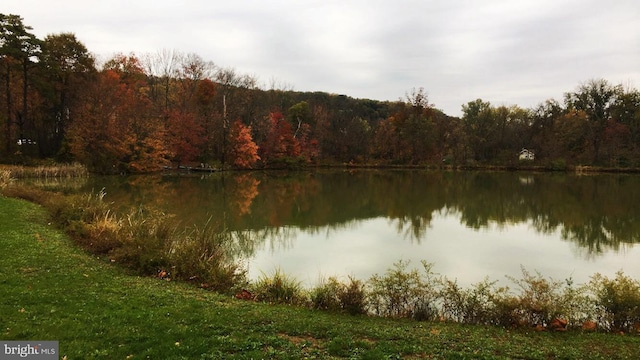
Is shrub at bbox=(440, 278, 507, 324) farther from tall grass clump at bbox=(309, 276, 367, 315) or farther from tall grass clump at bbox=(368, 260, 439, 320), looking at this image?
tall grass clump at bbox=(309, 276, 367, 315)

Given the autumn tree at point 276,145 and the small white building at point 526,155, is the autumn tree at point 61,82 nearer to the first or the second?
the autumn tree at point 276,145

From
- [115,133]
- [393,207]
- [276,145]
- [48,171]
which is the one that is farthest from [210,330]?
[276,145]

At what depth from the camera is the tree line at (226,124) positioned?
35656 mm

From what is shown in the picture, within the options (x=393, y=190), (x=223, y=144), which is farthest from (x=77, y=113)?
(x=393, y=190)

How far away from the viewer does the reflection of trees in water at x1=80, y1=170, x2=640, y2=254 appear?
595 inches

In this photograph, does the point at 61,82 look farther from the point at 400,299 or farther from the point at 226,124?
the point at 400,299

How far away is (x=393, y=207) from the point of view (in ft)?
70.3

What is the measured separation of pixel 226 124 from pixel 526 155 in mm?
42246

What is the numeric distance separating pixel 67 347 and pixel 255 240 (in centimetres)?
882

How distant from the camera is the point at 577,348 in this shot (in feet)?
17.9

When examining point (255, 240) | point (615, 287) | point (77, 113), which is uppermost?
point (77, 113)

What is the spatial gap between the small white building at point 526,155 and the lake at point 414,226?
29225mm

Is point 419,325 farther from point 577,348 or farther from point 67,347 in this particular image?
point 67,347

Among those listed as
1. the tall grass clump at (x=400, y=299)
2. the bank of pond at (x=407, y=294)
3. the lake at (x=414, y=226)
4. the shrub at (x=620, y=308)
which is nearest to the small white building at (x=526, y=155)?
the lake at (x=414, y=226)
